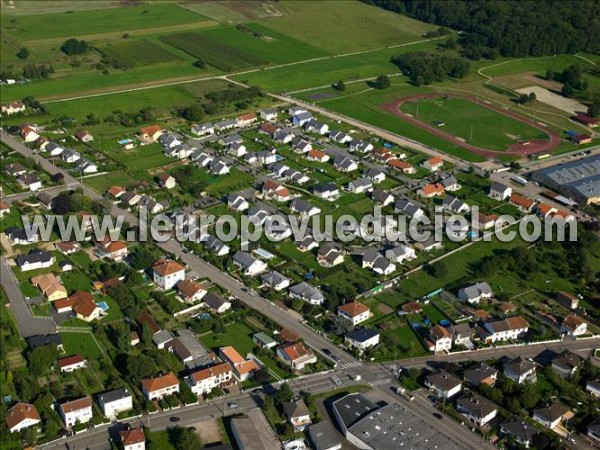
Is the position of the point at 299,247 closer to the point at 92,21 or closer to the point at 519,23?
the point at 519,23

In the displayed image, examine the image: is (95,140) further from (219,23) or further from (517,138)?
(219,23)

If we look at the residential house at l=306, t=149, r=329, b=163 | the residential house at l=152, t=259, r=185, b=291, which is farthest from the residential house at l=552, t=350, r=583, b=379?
the residential house at l=306, t=149, r=329, b=163

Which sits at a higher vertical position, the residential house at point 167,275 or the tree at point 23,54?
the tree at point 23,54

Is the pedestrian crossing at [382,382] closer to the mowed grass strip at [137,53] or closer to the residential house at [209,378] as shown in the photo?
the residential house at [209,378]

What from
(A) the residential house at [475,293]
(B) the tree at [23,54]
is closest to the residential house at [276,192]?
(A) the residential house at [475,293]

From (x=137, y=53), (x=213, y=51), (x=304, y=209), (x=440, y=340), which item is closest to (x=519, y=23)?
(x=213, y=51)
